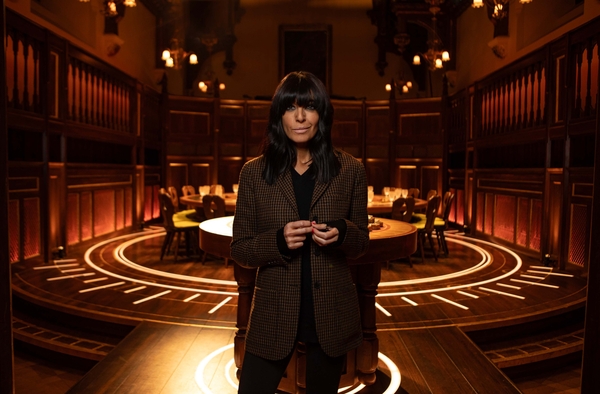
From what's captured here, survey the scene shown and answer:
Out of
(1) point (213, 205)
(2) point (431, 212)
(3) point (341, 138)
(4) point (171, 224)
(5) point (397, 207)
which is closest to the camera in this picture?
(5) point (397, 207)

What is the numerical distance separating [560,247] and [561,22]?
3185 millimetres

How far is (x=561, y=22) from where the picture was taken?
6746 millimetres

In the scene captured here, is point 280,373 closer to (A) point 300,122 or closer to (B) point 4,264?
(A) point 300,122

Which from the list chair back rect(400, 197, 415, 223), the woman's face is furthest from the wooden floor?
the woman's face

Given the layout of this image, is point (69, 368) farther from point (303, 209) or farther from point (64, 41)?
point (64, 41)

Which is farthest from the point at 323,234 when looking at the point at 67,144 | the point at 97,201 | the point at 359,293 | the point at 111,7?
the point at 67,144

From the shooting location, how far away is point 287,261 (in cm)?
146

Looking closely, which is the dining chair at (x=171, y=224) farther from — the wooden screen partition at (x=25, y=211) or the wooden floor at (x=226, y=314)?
the wooden screen partition at (x=25, y=211)

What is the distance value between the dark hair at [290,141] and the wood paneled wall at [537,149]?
152 inches

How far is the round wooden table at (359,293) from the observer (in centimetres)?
233

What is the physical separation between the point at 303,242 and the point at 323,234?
3.0 inches

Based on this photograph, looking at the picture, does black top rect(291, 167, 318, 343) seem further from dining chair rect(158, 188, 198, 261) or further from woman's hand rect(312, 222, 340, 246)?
dining chair rect(158, 188, 198, 261)

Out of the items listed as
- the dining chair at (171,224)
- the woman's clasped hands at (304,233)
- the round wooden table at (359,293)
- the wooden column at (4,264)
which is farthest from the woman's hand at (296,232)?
the dining chair at (171,224)

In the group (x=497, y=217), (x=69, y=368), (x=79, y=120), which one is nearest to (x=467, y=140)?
(x=497, y=217)
